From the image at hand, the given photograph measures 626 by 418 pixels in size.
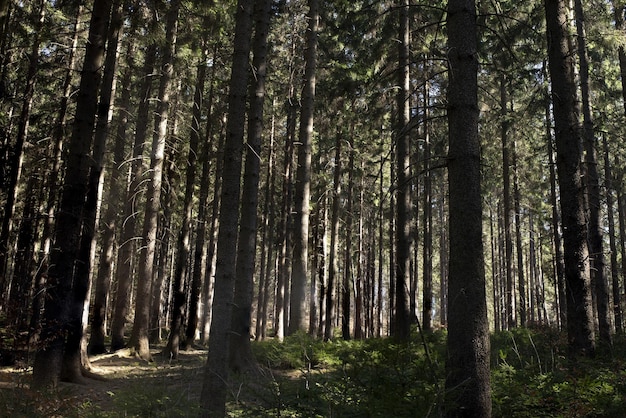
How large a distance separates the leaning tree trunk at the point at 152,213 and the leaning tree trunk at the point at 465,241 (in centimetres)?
1067

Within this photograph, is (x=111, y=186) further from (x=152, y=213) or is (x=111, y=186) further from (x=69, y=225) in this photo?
(x=69, y=225)

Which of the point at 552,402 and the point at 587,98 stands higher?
the point at 587,98

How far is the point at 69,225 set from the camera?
9094 millimetres

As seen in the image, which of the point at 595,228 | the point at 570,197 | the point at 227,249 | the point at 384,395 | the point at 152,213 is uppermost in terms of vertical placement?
the point at 152,213

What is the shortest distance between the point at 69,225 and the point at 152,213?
18.1ft

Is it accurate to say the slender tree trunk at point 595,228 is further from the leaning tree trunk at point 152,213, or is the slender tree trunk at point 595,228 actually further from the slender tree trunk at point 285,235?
the leaning tree trunk at point 152,213

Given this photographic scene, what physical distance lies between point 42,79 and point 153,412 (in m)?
12.4

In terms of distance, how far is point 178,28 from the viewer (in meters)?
15.6

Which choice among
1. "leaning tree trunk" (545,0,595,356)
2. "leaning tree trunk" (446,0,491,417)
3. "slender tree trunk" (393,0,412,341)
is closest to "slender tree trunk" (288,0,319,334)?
"slender tree trunk" (393,0,412,341)

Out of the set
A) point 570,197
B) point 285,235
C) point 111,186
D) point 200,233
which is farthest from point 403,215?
point 111,186

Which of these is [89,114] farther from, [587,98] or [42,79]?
[587,98]

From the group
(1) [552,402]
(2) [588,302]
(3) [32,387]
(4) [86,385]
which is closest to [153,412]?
(3) [32,387]

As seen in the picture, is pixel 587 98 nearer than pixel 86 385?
No

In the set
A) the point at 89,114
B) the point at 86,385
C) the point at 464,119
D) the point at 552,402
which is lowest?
the point at 86,385
